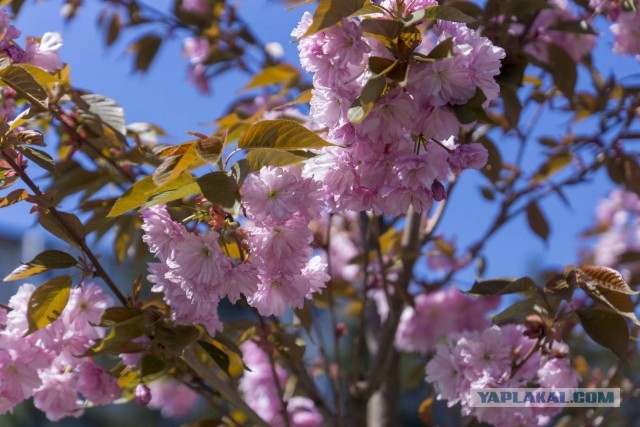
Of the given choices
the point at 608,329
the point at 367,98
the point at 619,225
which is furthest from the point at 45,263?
the point at 619,225

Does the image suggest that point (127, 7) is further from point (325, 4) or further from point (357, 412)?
point (325, 4)

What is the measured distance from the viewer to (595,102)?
5.00ft

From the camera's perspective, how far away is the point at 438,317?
191cm

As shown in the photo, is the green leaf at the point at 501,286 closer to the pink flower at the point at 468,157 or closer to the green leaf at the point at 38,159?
the pink flower at the point at 468,157

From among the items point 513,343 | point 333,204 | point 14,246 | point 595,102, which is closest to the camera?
point 333,204

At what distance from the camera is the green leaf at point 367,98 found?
0.70 m

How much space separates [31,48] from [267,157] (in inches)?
20.7

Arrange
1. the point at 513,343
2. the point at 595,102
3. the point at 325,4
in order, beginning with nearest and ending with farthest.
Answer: the point at 325,4
the point at 513,343
the point at 595,102

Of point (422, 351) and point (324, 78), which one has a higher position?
point (324, 78)


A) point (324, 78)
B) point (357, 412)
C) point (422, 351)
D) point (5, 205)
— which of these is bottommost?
point (422, 351)

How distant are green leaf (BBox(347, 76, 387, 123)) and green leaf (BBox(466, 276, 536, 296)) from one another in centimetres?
33

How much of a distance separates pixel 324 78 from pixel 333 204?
15 centimetres

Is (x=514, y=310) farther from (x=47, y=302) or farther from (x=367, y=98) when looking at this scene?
(x=47, y=302)

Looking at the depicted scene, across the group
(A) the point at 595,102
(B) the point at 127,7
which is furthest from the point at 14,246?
(A) the point at 595,102
